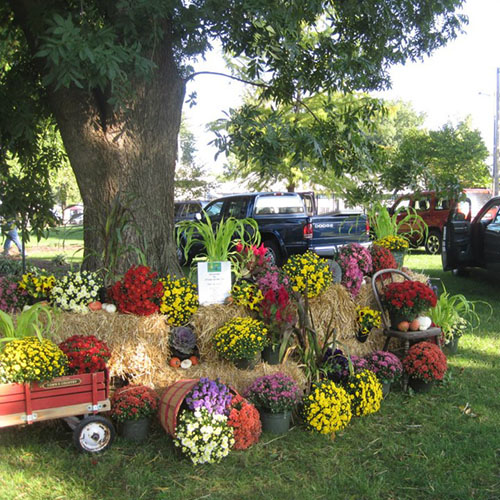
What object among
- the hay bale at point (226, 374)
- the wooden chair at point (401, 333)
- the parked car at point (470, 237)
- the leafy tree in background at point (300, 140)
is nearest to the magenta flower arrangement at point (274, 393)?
the hay bale at point (226, 374)

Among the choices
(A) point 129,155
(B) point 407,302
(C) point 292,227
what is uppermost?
(A) point 129,155

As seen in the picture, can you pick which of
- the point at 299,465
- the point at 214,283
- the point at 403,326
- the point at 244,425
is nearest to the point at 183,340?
the point at 214,283

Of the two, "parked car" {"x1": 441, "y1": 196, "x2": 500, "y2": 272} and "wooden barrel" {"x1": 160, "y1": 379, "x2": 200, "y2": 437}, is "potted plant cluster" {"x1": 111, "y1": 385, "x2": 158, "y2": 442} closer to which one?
"wooden barrel" {"x1": 160, "y1": 379, "x2": 200, "y2": 437}

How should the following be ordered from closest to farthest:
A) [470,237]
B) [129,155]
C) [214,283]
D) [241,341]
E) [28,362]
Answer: [28,362]
[241,341]
[214,283]
[129,155]
[470,237]

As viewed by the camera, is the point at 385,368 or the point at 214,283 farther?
the point at 214,283

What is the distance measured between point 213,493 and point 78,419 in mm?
1081

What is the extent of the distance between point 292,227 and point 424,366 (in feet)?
21.5

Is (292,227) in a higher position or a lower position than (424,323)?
higher

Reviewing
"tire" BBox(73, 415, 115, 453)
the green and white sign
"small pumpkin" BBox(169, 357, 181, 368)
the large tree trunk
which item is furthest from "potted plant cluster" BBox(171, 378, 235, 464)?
the large tree trunk

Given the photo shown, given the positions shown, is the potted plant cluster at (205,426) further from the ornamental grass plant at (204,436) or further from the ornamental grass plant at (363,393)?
the ornamental grass plant at (363,393)

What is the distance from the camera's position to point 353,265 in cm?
A: 475

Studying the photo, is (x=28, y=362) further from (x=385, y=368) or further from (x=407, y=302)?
(x=407, y=302)

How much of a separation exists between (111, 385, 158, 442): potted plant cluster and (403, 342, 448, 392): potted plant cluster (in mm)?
2093

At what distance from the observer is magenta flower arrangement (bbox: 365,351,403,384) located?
399cm
